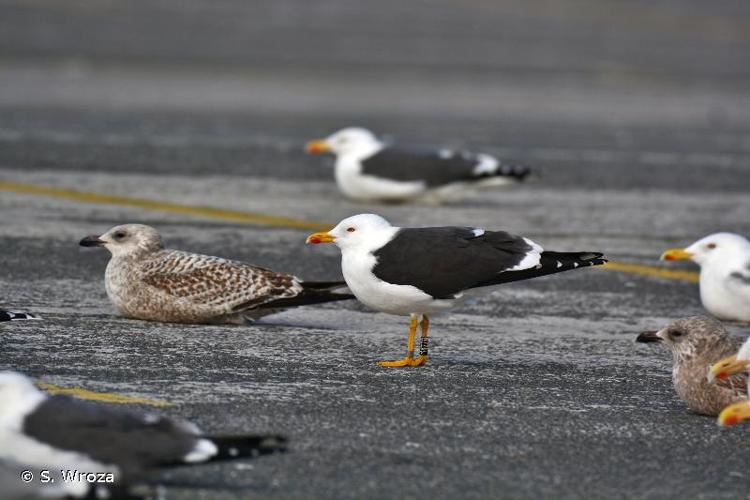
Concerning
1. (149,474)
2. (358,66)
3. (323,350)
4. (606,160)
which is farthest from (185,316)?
(358,66)

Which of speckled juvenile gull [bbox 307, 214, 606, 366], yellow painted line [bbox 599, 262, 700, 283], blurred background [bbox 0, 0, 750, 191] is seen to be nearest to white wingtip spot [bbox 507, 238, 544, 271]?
speckled juvenile gull [bbox 307, 214, 606, 366]

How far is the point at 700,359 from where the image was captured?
6.84m

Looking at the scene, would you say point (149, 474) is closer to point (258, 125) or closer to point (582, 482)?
point (582, 482)

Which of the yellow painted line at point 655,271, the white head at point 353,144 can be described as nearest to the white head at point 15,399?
the yellow painted line at point 655,271

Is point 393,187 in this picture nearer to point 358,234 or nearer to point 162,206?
point 162,206

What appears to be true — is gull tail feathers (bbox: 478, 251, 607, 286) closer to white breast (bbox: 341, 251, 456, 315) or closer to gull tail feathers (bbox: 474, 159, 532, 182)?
white breast (bbox: 341, 251, 456, 315)

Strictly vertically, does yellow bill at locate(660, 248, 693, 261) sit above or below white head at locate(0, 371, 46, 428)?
above

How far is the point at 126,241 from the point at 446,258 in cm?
209

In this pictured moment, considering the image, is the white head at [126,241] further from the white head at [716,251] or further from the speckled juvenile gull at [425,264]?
the white head at [716,251]

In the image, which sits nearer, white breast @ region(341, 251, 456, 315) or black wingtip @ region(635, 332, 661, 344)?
black wingtip @ region(635, 332, 661, 344)

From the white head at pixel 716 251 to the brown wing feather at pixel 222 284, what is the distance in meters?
2.51

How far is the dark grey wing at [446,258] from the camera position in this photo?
734 centimetres

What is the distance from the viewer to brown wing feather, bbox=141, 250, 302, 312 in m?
8.24

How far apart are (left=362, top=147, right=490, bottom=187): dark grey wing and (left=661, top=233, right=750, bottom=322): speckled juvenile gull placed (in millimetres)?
4398
